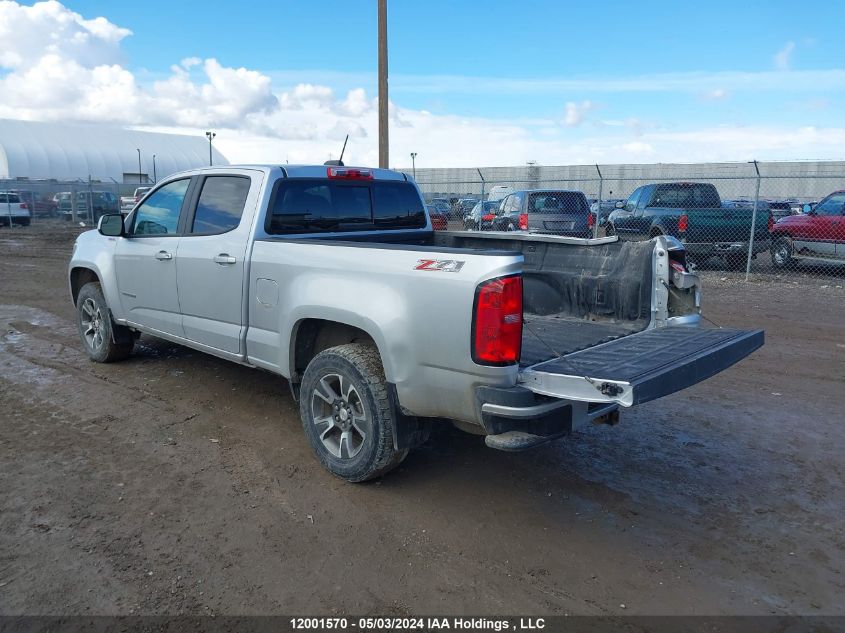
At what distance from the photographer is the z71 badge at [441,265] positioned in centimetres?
348

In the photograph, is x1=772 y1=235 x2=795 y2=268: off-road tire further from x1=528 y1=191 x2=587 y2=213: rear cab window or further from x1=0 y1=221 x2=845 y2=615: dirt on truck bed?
x1=0 y1=221 x2=845 y2=615: dirt on truck bed

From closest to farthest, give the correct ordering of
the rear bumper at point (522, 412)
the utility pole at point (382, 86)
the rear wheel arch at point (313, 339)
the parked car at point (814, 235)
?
the rear bumper at point (522, 412), the rear wheel arch at point (313, 339), the utility pole at point (382, 86), the parked car at point (814, 235)

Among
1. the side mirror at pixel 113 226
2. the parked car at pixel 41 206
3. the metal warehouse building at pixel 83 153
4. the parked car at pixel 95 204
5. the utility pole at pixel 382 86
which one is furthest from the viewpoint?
the metal warehouse building at pixel 83 153

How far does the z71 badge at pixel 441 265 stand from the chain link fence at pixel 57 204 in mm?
28859

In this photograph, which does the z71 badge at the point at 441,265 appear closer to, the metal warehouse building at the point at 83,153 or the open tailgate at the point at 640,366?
the open tailgate at the point at 640,366

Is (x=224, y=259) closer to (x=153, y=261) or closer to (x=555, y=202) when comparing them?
(x=153, y=261)

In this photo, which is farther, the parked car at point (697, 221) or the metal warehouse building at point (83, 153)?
the metal warehouse building at point (83, 153)

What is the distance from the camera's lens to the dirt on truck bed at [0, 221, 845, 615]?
3.18 m

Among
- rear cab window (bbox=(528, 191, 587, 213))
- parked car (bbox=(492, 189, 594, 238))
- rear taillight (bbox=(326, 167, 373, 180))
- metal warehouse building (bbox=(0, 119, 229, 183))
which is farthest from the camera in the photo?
metal warehouse building (bbox=(0, 119, 229, 183))

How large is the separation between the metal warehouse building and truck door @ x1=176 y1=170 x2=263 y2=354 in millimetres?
52185

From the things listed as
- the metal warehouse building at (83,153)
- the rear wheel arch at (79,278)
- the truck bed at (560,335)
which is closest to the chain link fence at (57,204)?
the metal warehouse building at (83,153)

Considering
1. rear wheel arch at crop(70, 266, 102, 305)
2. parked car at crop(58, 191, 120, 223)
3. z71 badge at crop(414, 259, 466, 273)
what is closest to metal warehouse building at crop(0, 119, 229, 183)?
parked car at crop(58, 191, 120, 223)

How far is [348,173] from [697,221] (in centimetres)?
1105

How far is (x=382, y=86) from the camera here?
1205 centimetres
